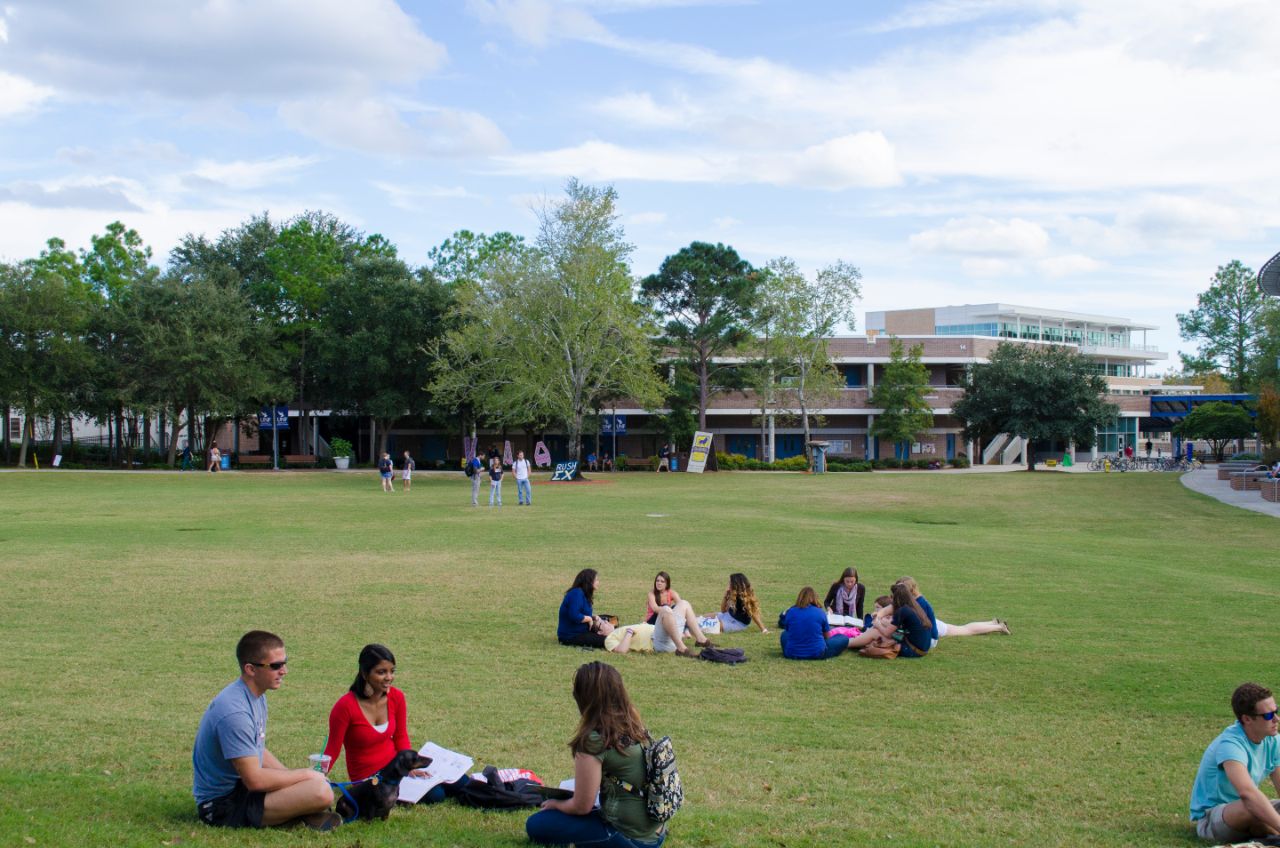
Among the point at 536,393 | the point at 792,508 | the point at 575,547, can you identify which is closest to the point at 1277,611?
the point at 575,547

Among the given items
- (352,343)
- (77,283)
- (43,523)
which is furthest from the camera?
(77,283)

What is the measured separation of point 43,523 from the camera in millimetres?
27453

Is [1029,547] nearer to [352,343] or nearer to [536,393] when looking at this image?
[536,393]

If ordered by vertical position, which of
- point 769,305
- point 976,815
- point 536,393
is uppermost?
point 769,305

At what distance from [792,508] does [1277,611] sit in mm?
21261

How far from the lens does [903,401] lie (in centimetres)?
7256

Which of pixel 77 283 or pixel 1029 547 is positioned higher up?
pixel 77 283

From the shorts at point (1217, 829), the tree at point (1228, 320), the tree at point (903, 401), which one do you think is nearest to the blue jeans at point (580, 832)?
the shorts at point (1217, 829)

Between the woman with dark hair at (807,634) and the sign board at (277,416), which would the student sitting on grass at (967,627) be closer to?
the woman with dark hair at (807,634)

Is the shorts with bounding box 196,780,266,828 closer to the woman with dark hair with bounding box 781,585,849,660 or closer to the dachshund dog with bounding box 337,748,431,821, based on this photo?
the dachshund dog with bounding box 337,748,431,821

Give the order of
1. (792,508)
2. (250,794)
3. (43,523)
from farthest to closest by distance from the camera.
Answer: (792,508) < (43,523) < (250,794)

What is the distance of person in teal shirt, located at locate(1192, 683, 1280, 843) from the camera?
6.29 metres

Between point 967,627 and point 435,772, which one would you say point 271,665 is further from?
point 967,627

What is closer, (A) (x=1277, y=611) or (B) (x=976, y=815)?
(B) (x=976, y=815)
